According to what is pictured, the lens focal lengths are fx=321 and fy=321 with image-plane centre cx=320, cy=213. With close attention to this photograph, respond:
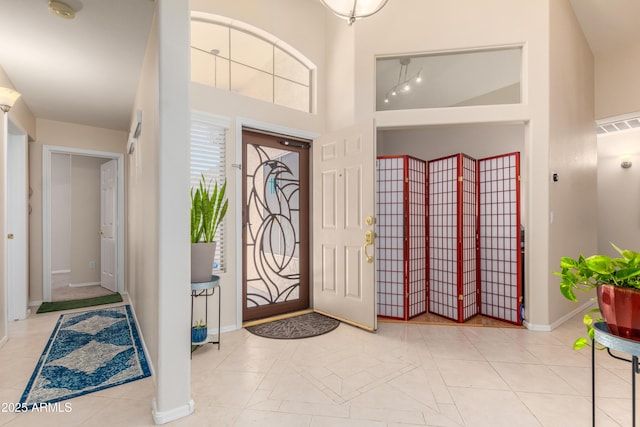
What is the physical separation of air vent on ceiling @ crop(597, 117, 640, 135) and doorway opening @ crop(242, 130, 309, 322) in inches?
164

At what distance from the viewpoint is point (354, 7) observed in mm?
2369

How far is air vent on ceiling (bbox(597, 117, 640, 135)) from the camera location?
4.32 metres

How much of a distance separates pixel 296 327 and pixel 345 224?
3.84ft

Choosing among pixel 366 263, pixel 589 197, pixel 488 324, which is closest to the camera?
pixel 366 263

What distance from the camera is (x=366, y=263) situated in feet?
10.5

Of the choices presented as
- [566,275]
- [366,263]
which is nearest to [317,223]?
[366,263]

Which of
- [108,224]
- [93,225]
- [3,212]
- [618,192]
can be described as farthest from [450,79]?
[93,225]

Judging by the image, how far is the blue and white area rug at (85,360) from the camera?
209cm

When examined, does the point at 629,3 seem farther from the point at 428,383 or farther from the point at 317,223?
the point at 428,383

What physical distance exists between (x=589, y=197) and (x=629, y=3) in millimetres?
2233

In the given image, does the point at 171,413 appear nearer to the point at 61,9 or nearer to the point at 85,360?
the point at 85,360

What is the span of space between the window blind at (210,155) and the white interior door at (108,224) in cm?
263

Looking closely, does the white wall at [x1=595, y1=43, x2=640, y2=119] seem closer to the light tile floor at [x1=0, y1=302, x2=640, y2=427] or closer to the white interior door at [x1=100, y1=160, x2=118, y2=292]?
the light tile floor at [x1=0, y1=302, x2=640, y2=427]

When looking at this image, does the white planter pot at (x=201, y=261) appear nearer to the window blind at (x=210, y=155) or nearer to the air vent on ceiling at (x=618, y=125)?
the window blind at (x=210, y=155)
